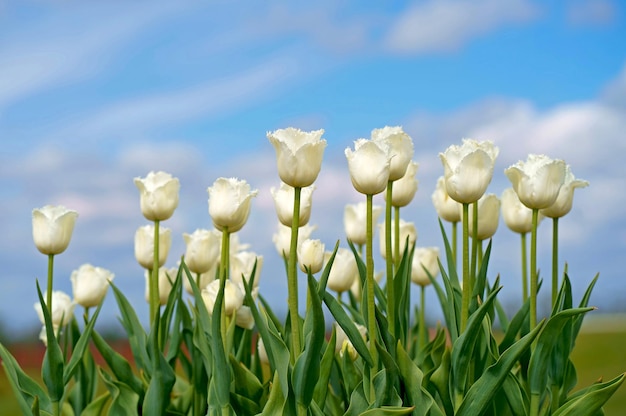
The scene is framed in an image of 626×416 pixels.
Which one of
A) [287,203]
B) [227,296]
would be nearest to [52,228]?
[227,296]

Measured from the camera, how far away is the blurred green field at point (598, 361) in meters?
9.54

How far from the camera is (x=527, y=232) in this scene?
3.38m

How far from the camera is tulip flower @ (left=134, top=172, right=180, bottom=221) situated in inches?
125

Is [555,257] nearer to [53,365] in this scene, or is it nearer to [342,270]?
[342,270]

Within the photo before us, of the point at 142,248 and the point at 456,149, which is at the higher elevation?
the point at 456,149

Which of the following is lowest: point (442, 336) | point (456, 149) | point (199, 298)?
point (442, 336)

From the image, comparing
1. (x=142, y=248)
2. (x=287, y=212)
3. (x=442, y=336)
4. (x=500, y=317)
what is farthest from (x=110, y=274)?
(x=500, y=317)

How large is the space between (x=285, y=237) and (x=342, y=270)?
299 millimetres

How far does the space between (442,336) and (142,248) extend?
1.42 metres

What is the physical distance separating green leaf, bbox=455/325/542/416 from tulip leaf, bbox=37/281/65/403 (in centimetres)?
166

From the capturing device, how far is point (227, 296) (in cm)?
306

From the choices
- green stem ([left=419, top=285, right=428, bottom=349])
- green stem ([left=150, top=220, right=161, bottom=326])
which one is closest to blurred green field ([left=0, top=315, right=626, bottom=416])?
green stem ([left=419, top=285, right=428, bottom=349])

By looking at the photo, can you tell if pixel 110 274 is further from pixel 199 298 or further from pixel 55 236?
pixel 199 298

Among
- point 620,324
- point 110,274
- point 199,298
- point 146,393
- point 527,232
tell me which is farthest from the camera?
point 620,324
